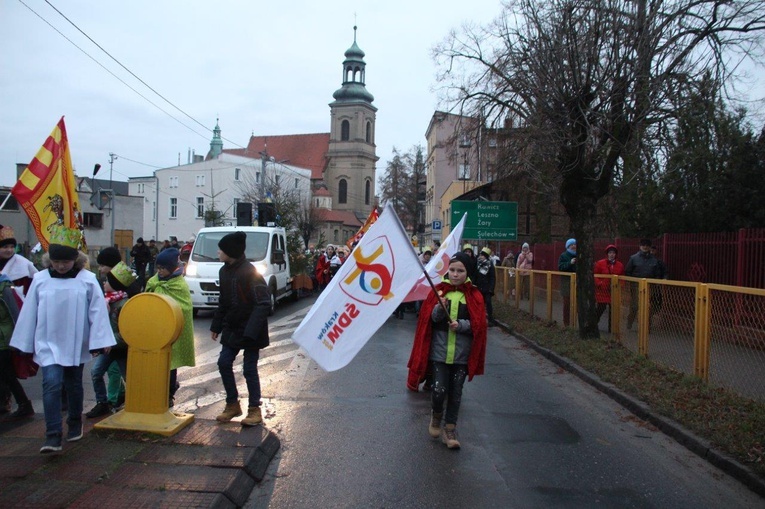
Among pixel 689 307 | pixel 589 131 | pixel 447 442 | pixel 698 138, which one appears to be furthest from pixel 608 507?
pixel 698 138

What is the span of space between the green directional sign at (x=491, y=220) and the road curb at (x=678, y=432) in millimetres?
12297

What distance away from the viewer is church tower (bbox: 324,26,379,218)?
9906 cm

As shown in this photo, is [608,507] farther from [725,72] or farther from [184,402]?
[725,72]

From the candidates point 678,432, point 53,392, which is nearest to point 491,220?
point 678,432

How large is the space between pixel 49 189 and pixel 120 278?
2861 mm

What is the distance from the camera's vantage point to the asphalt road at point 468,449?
4.37 meters

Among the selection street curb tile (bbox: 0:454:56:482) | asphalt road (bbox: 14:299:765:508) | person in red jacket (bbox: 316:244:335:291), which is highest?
person in red jacket (bbox: 316:244:335:291)

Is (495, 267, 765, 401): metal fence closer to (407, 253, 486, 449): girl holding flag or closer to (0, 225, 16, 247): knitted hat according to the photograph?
(407, 253, 486, 449): girl holding flag

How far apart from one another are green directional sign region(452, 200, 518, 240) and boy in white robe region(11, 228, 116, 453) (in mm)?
17128

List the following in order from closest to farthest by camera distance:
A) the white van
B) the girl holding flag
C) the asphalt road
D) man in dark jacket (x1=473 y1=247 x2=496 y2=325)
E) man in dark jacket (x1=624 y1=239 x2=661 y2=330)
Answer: the asphalt road → the girl holding flag → man in dark jacket (x1=624 y1=239 x2=661 y2=330) → man in dark jacket (x1=473 y1=247 x2=496 y2=325) → the white van

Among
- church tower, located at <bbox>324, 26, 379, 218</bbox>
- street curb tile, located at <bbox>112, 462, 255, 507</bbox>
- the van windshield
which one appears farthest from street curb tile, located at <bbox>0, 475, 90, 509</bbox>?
church tower, located at <bbox>324, 26, 379, 218</bbox>

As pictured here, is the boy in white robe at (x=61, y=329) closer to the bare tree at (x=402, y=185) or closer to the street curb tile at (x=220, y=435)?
the street curb tile at (x=220, y=435)

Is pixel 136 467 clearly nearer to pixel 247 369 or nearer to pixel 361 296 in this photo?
pixel 247 369

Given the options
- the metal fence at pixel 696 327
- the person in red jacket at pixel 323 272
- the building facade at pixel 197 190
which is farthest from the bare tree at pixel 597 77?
the building facade at pixel 197 190
